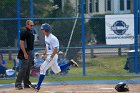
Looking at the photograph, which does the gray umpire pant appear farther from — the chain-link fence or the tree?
the tree

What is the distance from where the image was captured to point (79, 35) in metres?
20.8

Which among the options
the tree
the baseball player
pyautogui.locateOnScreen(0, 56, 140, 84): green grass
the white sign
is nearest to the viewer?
the baseball player

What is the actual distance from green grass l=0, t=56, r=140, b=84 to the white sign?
1312mm

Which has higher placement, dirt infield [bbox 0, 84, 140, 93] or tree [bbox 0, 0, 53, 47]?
tree [bbox 0, 0, 53, 47]

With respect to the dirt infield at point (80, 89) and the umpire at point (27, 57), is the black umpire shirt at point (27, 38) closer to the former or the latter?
the umpire at point (27, 57)

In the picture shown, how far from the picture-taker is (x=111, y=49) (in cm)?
2042

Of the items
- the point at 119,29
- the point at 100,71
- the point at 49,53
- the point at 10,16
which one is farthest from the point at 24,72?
the point at 10,16

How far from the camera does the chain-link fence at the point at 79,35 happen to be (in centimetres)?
1927

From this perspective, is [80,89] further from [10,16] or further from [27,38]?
[10,16]

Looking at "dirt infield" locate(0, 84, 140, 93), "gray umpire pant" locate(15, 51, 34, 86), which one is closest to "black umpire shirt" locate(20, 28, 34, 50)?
"gray umpire pant" locate(15, 51, 34, 86)

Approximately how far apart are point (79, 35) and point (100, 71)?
1762 mm

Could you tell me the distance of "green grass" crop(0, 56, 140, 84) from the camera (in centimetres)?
1838

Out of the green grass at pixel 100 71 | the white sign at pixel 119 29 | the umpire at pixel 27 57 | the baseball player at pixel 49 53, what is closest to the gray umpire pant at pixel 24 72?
the umpire at pixel 27 57

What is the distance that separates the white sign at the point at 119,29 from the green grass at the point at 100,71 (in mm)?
1312
